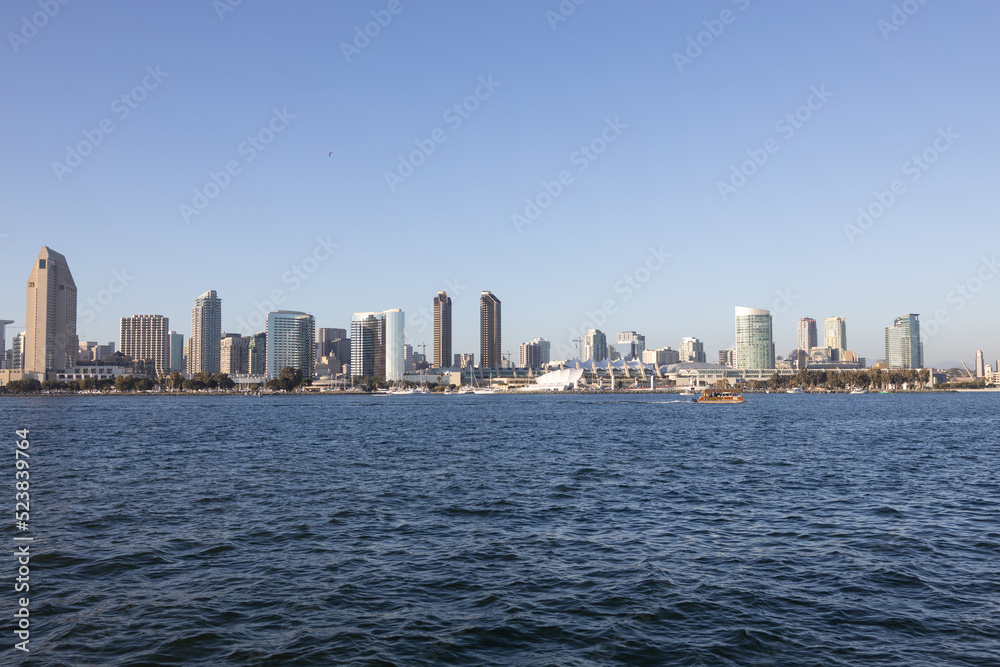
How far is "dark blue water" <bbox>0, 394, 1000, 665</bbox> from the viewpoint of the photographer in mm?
13289

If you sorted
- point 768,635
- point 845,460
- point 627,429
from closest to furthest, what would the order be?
point 768,635, point 845,460, point 627,429

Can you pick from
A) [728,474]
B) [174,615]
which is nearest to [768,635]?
[174,615]

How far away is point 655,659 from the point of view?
12.6 m

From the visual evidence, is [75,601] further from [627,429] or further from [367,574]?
[627,429]

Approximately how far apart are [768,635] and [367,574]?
9905 millimetres

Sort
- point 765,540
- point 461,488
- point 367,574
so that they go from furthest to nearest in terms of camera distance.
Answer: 1. point 461,488
2. point 765,540
3. point 367,574

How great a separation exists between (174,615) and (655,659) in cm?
1039

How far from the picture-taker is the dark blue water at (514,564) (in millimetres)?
13289

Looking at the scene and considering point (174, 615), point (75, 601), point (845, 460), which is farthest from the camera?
point (845, 460)

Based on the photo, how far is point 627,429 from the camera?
7225cm

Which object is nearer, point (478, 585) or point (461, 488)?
point (478, 585)

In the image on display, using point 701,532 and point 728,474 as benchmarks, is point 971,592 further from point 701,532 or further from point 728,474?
point 728,474

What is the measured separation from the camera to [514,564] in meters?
18.8

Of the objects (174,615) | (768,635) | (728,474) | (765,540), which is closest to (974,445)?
(728,474)
